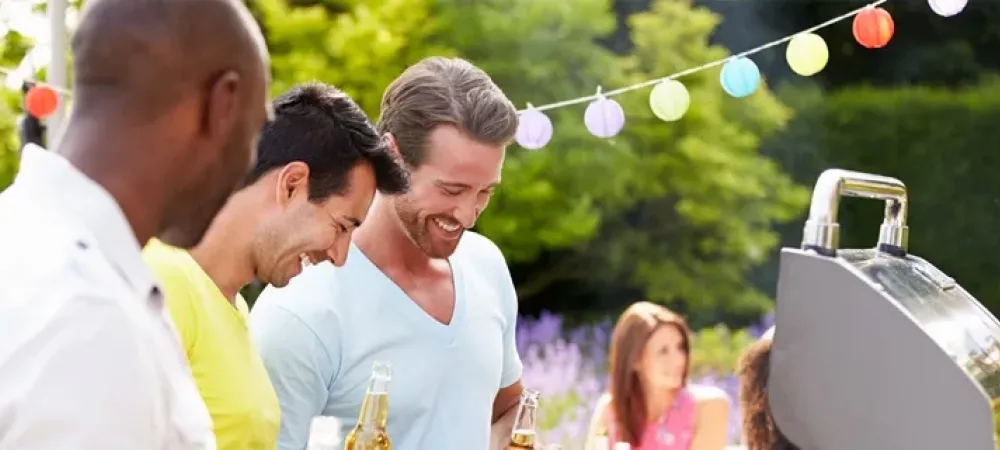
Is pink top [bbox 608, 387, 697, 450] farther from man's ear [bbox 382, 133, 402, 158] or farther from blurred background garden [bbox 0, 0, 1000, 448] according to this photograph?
man's ear [bbox 382, 133, 402, 158]

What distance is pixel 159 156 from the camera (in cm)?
79

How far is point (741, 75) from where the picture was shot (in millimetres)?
2727

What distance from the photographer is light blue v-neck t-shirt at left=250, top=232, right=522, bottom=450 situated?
1.58m

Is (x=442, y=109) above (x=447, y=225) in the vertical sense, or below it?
above

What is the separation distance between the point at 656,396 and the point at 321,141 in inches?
75.1

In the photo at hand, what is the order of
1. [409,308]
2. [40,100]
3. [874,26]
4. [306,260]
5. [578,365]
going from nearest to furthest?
[306,260] < [409,308] < [874,26] < [40,100] < [578,365]

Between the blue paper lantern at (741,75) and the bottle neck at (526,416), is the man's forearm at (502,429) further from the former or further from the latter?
→ the blue paper lantern at (741,75)

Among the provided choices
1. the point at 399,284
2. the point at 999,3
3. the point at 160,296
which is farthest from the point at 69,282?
the point at 999,3

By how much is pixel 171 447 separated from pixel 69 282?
0.12 meters

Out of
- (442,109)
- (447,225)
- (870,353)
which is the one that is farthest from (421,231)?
(870,353)

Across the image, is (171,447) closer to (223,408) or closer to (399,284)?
(223,408)

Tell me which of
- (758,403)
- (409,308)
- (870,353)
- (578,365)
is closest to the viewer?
(870,353)

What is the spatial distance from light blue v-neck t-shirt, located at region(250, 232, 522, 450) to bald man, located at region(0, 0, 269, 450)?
0.75 meters

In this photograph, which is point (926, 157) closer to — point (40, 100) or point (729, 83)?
point (729, 83)
